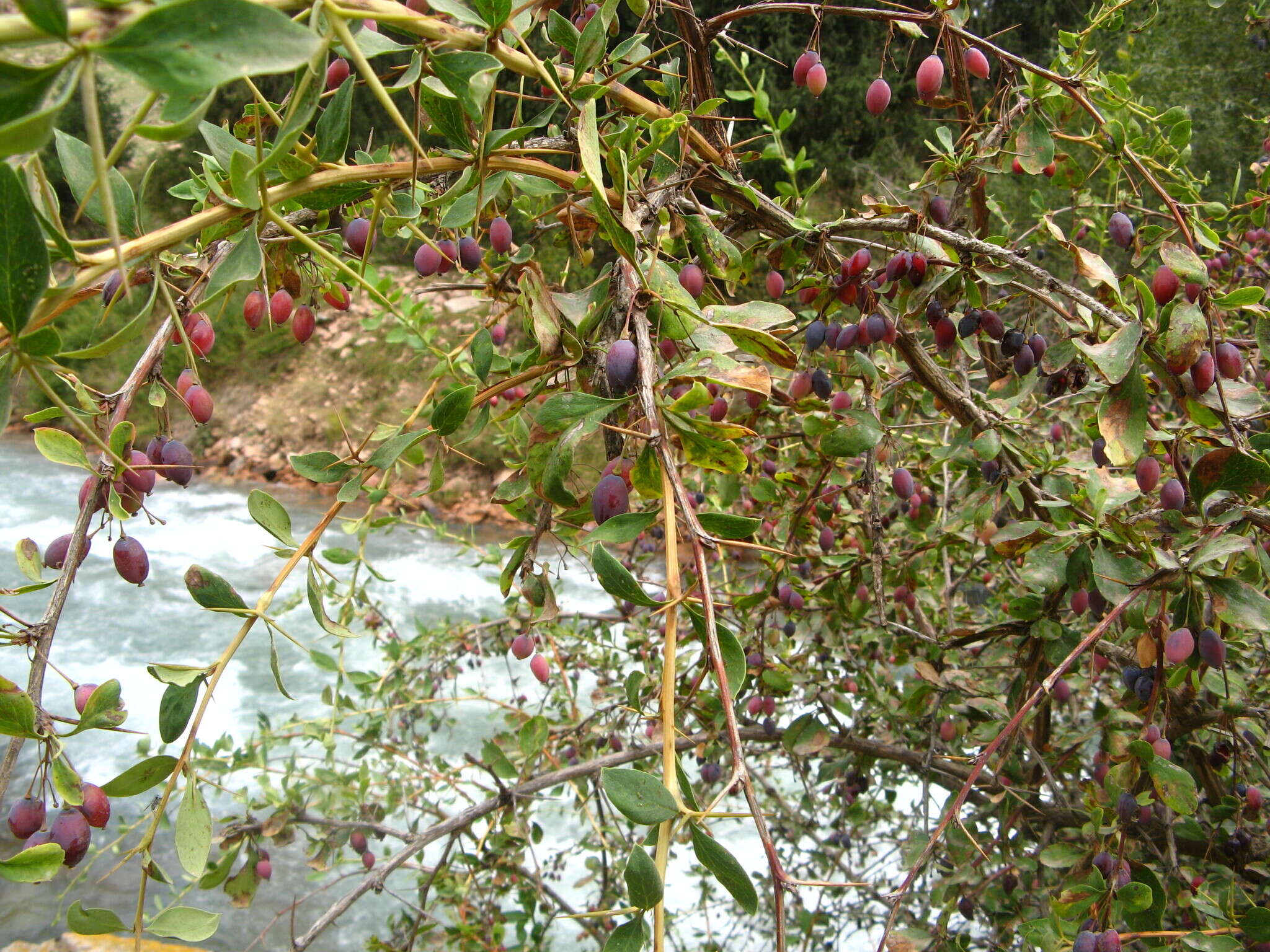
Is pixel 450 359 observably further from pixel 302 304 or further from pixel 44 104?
pixel 44 104

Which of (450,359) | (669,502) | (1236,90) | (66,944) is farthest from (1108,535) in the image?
(1236,90)

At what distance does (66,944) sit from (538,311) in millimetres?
1762

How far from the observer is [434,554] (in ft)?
13.1

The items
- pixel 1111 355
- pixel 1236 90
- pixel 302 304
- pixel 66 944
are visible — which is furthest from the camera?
pixel 1236 90

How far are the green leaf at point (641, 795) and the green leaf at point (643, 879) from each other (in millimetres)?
16

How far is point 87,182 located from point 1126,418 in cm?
55

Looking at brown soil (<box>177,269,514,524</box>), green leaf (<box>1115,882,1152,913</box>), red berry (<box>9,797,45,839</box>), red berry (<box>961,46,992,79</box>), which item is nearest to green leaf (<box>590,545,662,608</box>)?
red berry (<box>9,797,45,839</box>)

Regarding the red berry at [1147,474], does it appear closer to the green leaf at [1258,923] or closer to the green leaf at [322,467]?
the green leaf at [1258,923]

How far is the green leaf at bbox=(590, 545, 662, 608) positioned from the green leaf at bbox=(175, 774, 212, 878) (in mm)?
200

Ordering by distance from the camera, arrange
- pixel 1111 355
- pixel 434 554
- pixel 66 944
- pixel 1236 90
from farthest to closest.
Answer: pixel 434 554, pixel 1236 90, pixel 66 944, pixel 1111 355

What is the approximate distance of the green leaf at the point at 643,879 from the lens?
28 centimetres

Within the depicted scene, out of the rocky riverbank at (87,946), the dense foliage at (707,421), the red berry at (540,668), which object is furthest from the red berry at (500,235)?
the rocky riverbank at (87,946)

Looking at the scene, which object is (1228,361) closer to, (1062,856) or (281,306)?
(1062,856)

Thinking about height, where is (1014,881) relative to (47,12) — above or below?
below
